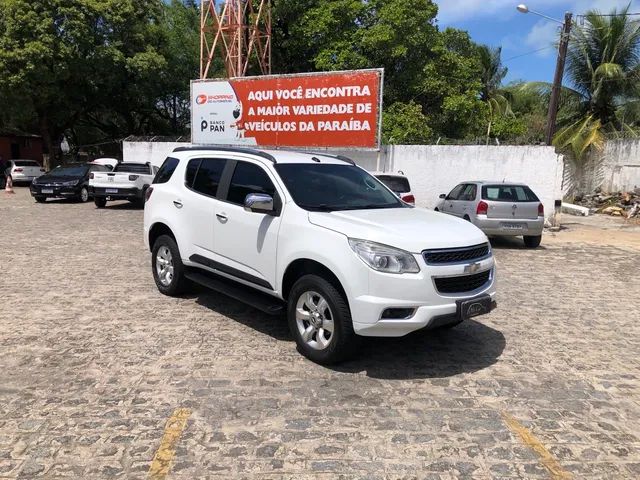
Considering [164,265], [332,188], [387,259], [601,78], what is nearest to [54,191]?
[164,265]

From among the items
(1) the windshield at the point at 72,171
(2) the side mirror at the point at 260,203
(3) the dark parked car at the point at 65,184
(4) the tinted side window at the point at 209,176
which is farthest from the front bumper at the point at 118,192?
(2) the side mirror at the point at 260,203

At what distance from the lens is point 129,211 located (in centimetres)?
1733

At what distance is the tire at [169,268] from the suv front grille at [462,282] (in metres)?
3.38

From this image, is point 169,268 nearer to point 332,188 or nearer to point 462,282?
point 332,188

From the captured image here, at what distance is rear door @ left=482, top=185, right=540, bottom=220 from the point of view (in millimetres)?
11344

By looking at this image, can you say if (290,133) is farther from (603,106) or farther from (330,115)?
(603,106)

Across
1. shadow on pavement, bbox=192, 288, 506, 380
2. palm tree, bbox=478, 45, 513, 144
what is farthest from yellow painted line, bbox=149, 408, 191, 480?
palm tree, bbox=478, 45, 513, 144

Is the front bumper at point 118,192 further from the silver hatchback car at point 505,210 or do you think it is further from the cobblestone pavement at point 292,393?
the silver hatchback car at point 505,210

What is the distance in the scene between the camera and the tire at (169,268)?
259 inches

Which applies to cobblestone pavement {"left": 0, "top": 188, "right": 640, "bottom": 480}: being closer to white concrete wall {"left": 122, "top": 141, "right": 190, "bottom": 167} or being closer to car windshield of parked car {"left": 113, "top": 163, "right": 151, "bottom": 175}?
car windshield of parked car {"left": 113, "top": 163, "right": 151, "bottom": 175}

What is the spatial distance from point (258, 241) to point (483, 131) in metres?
26.6

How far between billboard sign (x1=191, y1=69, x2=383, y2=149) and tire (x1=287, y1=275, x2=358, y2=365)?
1177 cm

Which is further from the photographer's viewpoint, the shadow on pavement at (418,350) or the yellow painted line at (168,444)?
the shadow on pavement at (418,350)

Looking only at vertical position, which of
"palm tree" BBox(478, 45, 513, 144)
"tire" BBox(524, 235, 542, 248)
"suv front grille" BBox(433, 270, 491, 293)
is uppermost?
"palm tree" BBox(478, 45, 513, 144)
